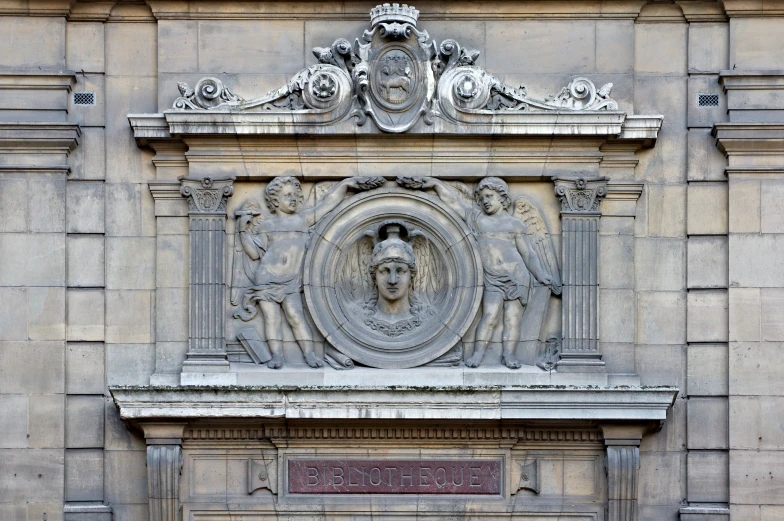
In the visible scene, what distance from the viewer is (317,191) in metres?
19.5

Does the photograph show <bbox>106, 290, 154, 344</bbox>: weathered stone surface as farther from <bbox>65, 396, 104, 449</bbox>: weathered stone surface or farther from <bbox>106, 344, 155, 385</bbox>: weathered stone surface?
<bbox>65, 396, 104, 449</bbox>: weathered stone surface

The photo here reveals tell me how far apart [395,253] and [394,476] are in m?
2.49

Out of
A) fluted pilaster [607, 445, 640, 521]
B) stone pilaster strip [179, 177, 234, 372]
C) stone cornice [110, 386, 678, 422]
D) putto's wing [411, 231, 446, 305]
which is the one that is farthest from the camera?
putto's wing [411, 231, 446, 305]

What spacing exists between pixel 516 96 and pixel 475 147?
0.74 meters

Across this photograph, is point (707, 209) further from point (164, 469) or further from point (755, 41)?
point (164, 469)

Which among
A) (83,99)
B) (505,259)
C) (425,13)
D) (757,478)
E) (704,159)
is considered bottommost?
(757,478)

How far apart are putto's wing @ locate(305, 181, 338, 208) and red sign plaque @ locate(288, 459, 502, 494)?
9.60 ft

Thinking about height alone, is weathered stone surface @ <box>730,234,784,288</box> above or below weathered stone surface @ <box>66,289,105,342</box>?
above

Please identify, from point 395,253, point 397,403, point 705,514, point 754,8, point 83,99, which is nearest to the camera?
point 397,403

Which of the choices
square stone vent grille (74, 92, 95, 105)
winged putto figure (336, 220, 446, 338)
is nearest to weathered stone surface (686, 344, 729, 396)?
winged putto figure (336, 220, 446, 338)

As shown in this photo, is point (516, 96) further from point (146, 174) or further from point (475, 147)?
point (146, 174)

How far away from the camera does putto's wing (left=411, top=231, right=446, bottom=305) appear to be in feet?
64.1

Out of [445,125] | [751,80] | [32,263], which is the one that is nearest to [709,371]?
[751,80]

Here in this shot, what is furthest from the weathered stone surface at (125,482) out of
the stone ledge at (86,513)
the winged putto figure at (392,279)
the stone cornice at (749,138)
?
the stone cornice at (749,138)
